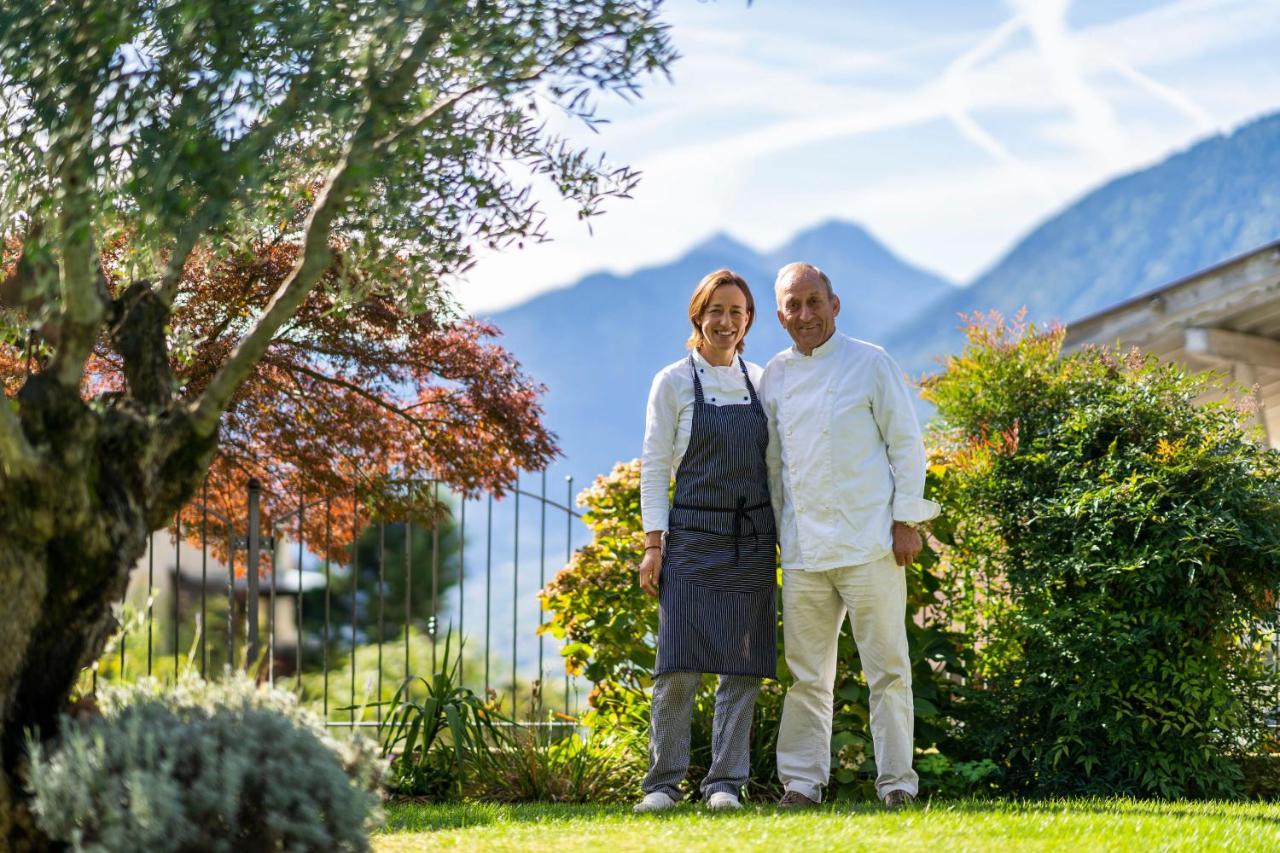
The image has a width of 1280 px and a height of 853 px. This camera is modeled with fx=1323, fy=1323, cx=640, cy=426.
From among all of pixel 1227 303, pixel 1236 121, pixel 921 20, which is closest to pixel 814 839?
pixel 1227 303

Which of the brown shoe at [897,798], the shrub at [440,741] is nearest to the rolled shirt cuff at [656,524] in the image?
the brown shoe at [897,798]

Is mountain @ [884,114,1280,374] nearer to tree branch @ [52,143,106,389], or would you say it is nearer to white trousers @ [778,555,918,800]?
white trousers @ [778,555,918,800]

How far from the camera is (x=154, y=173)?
342cm

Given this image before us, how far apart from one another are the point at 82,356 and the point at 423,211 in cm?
118

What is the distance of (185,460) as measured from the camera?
12.0 ft

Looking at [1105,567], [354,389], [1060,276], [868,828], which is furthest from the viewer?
[1060,276]

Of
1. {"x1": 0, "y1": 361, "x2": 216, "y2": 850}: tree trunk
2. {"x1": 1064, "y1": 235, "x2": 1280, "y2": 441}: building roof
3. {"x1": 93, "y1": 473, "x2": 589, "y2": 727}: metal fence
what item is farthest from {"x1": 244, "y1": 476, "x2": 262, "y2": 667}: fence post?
{"x1": 1064, "y1": 235, "x2": 1280, "y2": 441}: building roof

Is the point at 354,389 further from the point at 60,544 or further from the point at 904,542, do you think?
the point at 60,544

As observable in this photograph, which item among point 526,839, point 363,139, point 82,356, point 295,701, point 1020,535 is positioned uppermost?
point 363,139

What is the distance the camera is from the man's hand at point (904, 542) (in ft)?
16.1

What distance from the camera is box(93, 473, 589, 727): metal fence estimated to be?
7816mm

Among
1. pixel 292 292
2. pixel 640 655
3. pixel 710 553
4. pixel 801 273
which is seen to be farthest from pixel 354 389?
pixel 292 292

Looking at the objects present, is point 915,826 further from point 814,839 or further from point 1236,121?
point 1236,121

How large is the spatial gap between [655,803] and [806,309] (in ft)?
6.34
